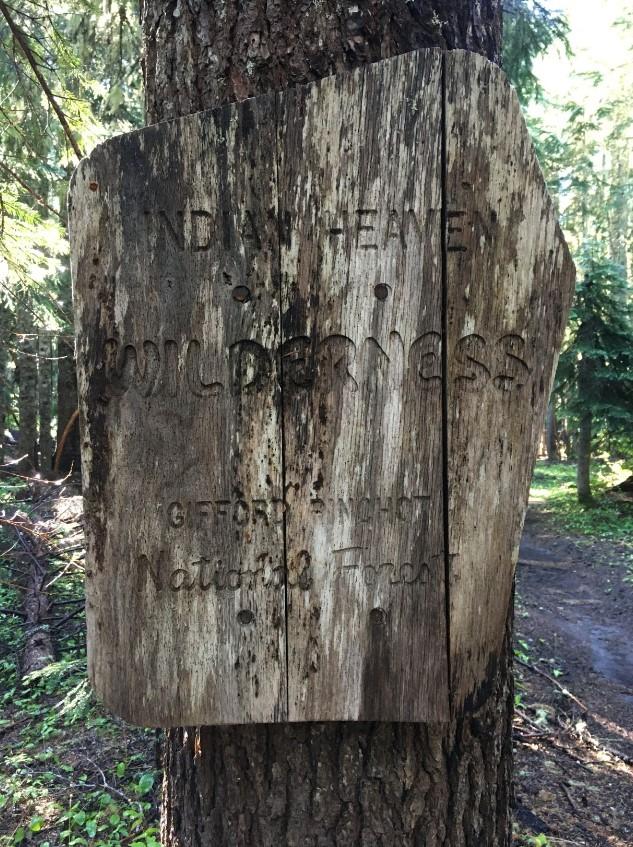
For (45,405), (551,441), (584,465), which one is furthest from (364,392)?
(551,441)

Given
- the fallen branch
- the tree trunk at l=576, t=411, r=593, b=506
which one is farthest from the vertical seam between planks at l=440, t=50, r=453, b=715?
the tree trunk at l=576, t=411, r=593, b=506

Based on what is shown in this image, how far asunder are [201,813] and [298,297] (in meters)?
1.39

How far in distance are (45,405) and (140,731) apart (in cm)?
1079

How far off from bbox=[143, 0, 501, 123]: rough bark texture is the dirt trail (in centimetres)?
329

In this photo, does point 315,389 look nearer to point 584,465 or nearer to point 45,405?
point 584,465

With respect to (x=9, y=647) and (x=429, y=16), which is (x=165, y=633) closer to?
(x=429, y=16)

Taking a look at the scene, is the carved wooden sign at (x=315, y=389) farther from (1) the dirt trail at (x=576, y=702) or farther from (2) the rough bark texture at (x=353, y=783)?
(1) the dirt trail at (x=576, y=702)

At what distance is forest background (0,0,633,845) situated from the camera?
11.3 feet

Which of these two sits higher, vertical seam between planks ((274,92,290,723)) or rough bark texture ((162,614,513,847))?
vertical seam between planks ((274,92,290,723))

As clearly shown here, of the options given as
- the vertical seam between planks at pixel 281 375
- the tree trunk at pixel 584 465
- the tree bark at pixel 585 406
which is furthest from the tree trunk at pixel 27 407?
the tree trunk at pixel 584 465

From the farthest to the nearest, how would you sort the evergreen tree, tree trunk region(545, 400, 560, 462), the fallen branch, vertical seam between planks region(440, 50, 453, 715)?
1. tree trunk region(545, 400, 560, 462)
2. the evergreen tree
3. the fallen branch
4. vertical seam between planks region(440, 50, 453, 715)

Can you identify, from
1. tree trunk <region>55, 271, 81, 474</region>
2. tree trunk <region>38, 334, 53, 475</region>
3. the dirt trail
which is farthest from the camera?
tree trunk <region>38, 334, 53, 475</region>

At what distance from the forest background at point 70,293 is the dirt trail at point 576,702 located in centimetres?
205

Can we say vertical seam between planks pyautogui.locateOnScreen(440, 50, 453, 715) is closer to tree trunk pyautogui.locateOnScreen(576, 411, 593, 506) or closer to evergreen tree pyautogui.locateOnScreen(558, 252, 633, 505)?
evergreen tree pyautogui.locateOnScreen(558, 252, 633, 505)
